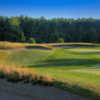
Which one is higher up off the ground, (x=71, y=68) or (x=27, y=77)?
(x=27, y=77)

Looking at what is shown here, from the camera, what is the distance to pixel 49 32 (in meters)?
73.6

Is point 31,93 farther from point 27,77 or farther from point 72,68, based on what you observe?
point 72,68

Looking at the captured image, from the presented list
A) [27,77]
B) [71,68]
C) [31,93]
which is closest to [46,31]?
[71,68]

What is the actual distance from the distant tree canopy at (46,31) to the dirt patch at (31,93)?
50.7 meters

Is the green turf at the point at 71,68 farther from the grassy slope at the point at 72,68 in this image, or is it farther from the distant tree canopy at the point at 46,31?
the distant tree canopy at the point at 46,31

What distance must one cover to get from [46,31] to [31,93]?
68.4 meters

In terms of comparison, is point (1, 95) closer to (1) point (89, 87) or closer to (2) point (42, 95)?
(2) point (42, 95)

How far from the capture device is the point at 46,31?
73188 mm

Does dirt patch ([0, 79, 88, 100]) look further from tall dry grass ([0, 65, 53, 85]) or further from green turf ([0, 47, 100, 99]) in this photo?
green turf ([0, 47, 100, 99])

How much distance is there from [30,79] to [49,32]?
67.6m

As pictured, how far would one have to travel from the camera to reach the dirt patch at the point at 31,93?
5.14m

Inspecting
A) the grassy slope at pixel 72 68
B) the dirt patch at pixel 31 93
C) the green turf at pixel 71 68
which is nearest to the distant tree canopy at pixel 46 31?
the green turf at pixel 71 68

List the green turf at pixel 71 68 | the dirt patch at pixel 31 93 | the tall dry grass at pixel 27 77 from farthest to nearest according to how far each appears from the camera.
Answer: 1. the green turf at pixel 71 68
2. the tall dry grass at pixel 27 77
3. the dirt patch at pixel 31 93

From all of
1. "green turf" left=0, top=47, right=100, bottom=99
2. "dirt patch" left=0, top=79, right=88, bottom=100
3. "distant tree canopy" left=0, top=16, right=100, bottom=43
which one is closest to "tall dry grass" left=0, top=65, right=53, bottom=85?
"dirt patch" left=0, top=79, right=88, bottom=100
